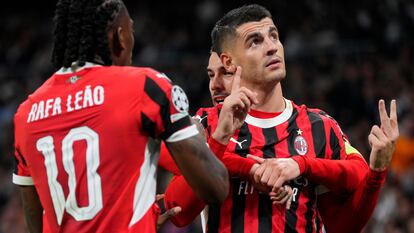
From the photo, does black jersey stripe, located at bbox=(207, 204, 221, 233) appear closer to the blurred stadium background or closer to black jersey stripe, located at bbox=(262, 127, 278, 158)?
black jersey stripe, located at bbox=(262, 127, 278, 158)

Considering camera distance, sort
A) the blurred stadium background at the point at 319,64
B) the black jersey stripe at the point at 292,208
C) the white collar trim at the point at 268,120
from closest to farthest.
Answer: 1. the black jersey stripe at the point at 292,208
2. the white collar trim at the point at 268,120
3. the blurred stadium background at the point at 319,64

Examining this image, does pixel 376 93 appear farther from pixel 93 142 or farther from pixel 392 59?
pixel 93 142

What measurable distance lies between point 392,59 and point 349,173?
22.5 ft

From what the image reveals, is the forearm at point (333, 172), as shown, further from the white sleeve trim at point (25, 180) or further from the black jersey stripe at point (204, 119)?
the white sleeve trim at point (25, 180)

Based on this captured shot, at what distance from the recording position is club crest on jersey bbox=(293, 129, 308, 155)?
12.4 feet

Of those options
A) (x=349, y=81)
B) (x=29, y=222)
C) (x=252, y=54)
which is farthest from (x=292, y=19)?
(x=29, y=222)

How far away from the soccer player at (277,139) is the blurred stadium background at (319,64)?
4.49m

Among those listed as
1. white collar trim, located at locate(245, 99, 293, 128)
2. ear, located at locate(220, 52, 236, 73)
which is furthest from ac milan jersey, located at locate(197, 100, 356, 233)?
ear, located at locate(220, 52, 236, 73)

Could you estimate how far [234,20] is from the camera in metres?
3.95

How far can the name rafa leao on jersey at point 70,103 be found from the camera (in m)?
2.98

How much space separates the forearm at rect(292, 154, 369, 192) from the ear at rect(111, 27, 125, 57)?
0.99 m

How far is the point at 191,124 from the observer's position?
301cm

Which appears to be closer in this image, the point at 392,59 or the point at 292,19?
the point at 392,59

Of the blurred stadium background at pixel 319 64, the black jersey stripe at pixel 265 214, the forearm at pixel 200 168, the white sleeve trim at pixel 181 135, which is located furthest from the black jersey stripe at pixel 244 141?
the blurred stadium background at pixel 319 64
